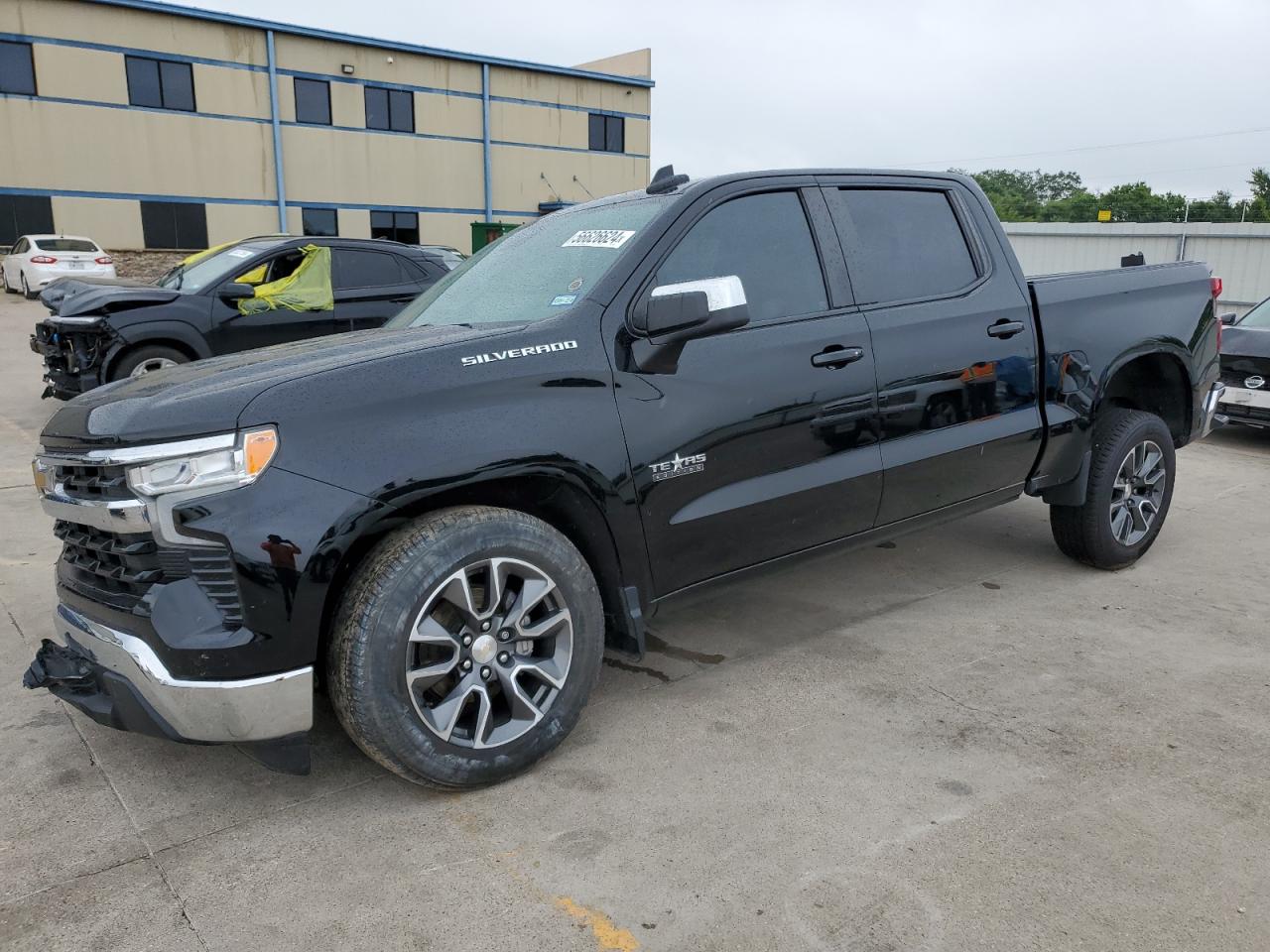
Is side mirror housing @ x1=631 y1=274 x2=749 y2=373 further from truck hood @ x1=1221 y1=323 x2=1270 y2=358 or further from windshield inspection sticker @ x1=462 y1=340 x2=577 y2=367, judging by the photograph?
truck hood @ x1=1221 y1=323 x2=1270 y2=358

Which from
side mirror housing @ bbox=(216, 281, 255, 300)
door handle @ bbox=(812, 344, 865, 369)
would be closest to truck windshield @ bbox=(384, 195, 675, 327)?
door handle @ bbox=(812, 344, 865, 369)

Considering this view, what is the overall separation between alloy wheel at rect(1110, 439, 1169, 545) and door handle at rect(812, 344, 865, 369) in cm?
196

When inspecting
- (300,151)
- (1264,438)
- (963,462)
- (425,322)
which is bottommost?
(1264,438)

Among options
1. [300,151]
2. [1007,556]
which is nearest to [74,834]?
[1007,556]

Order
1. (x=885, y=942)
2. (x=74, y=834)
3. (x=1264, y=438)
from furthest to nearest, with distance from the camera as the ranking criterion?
(x=1264, y=438) < (x=74, y=834) < (x=885, y=942)

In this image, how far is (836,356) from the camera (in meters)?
3.68

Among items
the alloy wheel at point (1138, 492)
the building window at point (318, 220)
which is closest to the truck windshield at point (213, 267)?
the alloy wheel at point (1138, 492)

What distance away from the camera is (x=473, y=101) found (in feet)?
103

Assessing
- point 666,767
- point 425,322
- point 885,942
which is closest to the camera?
point 885,942

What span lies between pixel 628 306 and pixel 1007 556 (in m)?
3.14

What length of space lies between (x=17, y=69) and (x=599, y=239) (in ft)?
89.7

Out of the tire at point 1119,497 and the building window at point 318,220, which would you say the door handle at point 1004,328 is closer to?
the tire at point 1119,497

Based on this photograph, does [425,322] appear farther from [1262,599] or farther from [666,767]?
[1262,599]

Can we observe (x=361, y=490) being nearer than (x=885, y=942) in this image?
No
